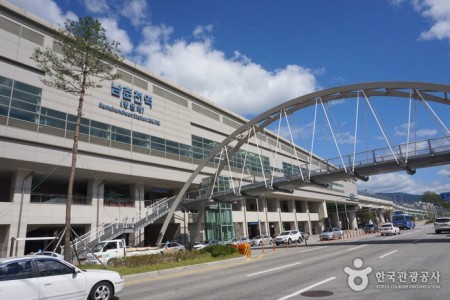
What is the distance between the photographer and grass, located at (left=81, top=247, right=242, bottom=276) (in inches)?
636

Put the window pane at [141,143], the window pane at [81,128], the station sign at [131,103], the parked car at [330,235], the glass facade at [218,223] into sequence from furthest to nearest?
the glass facade at [218,223]
the parked car at [330,235]
the window pane at [141,143]
the station sign at [131,103]
the window pane at [81,128]

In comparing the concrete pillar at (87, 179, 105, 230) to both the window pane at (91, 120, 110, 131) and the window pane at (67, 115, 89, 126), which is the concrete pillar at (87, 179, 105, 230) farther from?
the window pane at (67, 115, 89, 126)

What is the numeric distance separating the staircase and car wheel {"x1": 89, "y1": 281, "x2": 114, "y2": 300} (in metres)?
19.2

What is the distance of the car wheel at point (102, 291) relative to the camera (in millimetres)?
8773

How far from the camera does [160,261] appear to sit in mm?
18172

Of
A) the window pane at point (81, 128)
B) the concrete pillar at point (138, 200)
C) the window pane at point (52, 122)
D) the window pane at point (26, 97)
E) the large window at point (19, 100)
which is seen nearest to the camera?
the large window at point (19, 100)

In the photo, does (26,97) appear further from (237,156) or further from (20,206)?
(237,156)

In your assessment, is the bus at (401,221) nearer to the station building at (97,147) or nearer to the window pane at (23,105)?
the station building at (97,147)

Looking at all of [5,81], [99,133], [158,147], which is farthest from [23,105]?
[158,147]

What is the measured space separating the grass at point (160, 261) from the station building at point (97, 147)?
14.7 meters

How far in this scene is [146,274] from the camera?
15.0 metres

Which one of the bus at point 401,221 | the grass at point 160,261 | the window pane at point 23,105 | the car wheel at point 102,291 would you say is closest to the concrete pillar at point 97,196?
the window pane at point 23,105

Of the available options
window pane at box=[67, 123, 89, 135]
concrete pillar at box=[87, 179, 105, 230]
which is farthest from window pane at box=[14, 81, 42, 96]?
concrete pillar at box=[87, 179, 105, 230]

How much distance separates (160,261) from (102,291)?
943 cm
